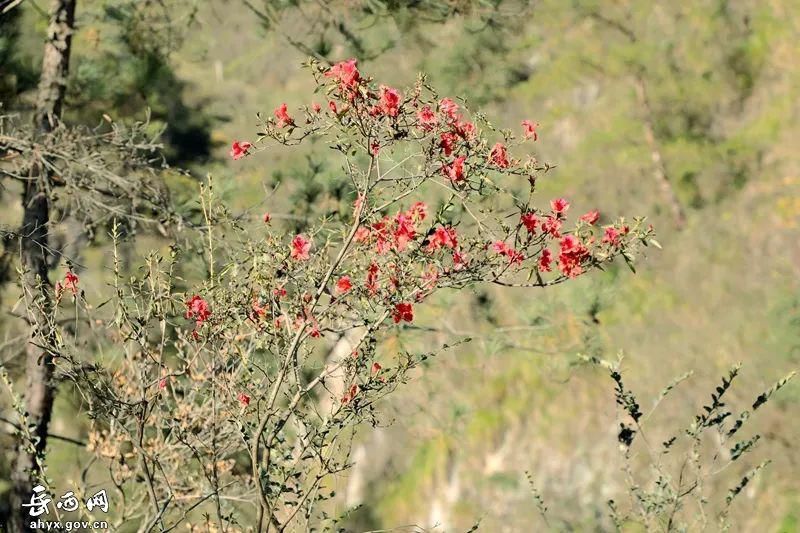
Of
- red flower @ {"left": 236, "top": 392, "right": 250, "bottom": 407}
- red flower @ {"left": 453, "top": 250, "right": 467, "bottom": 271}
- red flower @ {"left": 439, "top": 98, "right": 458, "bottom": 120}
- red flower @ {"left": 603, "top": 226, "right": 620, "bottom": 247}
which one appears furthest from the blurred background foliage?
red flower @ {"left": 439, "top": 98, "right": 458, "bottom": 120}

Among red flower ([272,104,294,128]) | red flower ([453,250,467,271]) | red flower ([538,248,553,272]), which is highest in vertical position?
red flower ([272,104,294,128])

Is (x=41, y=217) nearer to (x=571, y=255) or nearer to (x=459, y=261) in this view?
(x=459, y=261)

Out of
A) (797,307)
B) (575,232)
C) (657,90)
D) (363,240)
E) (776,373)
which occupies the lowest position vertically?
(575,232)

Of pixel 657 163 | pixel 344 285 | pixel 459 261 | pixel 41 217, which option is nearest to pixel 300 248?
pixel 344 285

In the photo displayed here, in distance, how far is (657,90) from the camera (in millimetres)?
12242

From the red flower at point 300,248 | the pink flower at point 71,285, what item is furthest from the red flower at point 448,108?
the pink flower at point 71,285

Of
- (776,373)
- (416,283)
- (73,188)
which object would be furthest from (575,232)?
(776,373)

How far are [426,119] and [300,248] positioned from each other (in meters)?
0.58

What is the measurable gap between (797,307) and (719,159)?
4.05 meters

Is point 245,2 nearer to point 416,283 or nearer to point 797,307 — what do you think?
point 416,283

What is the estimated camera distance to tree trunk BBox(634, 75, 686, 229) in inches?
462

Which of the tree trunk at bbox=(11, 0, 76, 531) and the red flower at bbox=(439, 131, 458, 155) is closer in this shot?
the red flower at bbox=(439, 131, 458, 155)

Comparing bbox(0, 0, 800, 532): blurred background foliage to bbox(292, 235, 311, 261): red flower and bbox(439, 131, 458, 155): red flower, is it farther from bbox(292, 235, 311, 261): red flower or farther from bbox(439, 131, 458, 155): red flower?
bbox(439, 131, 458, 155): red flower

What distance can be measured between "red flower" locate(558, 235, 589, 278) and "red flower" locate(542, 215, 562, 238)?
0.03 metres
